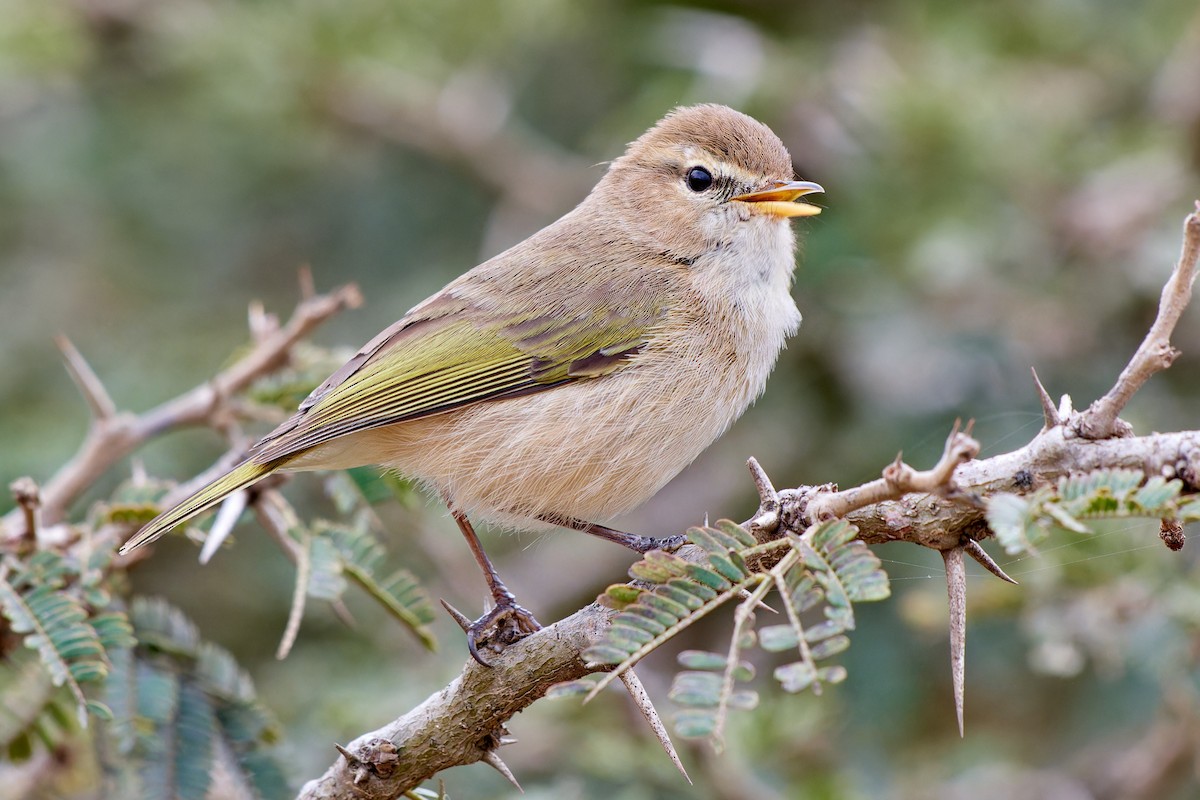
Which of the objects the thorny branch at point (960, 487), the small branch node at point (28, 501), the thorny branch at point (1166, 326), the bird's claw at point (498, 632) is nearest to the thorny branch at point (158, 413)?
the small branch node at point (28, 501)

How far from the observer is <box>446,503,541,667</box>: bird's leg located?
9.25ft

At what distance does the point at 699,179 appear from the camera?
4.51 meters

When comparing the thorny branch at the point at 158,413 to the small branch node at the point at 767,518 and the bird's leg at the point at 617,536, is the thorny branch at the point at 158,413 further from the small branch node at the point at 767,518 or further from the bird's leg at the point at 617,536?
the small branch node at the point at 767,518

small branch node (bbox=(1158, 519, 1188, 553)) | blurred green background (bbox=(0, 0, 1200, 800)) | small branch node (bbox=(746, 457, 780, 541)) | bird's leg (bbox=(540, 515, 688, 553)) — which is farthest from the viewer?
blurred green background (bbox=(0, 0, 1200, 800))

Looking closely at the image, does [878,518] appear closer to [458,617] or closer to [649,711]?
[649,711]

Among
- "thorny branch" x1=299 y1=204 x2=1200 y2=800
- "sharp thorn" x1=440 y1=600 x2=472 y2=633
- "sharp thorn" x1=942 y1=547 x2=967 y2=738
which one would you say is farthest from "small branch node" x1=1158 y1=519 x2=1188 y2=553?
"sharp thorn" x1=440 y1=600 x2=472 y2=633

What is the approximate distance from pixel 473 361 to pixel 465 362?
0.03m

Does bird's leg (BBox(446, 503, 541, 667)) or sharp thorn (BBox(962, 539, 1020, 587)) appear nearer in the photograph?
sharp thorn (BBox(962, 539, 1020, 587))

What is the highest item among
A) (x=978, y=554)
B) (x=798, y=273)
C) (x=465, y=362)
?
(x=798, y=273)

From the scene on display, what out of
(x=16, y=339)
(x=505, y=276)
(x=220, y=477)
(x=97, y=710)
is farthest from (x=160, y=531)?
(x=16, y=339)

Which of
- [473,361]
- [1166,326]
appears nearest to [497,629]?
[473,361]

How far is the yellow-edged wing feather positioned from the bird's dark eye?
2.06 ft

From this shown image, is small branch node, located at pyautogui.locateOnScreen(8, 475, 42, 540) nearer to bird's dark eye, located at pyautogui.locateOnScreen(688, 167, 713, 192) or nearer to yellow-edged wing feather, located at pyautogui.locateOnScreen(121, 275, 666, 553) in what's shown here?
yellow-edged wing feather, located at pyautogui.locateOnScreen(121, 275, 666, 553)

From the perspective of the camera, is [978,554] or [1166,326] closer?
[1166,326]
